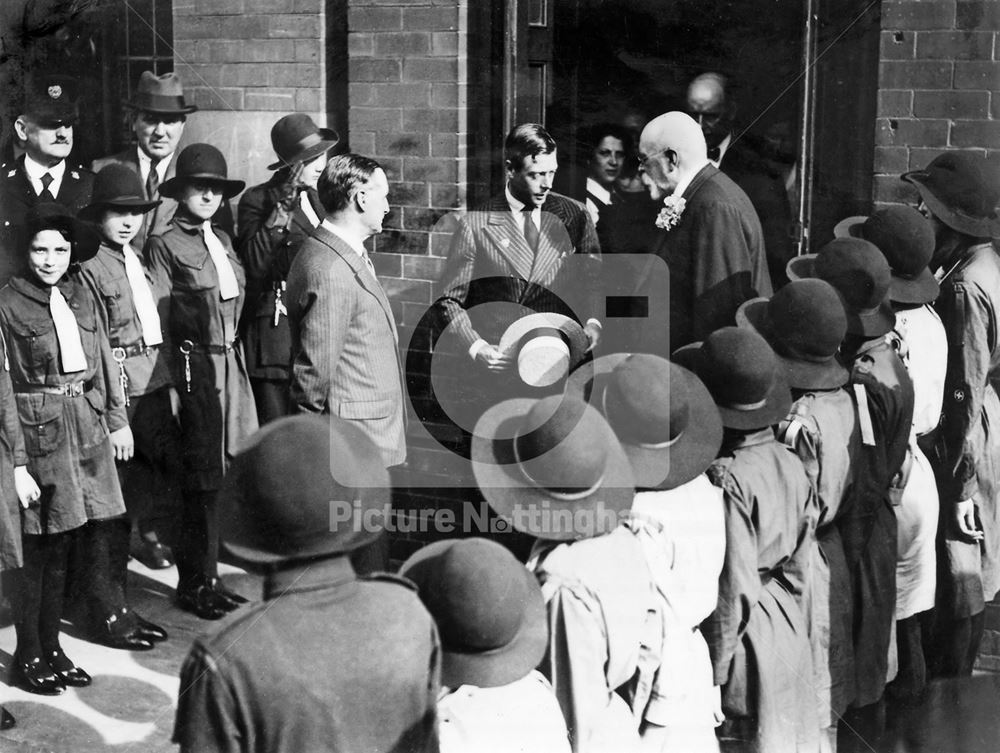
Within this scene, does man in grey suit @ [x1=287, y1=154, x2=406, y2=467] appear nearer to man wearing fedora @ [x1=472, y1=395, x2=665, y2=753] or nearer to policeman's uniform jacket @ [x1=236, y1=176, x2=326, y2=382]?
policeman's uniform jacket @ [x1=236, y1=176, x2=326, y2=382]

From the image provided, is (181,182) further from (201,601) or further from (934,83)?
(934,83)

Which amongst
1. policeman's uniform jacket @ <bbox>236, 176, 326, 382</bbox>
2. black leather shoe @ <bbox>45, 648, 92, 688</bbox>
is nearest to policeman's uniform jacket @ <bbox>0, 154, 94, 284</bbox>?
policeman's uniform jacket @ <bbox>236, 176, 326, 382</bbox>

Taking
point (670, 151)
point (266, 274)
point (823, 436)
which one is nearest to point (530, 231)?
point (670, 151)

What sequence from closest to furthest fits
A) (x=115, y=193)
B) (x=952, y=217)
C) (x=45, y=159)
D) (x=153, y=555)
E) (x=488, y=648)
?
(x=488, y=648)
(x=45, y=159)
(x=115, y=193)
(x=952, y=217)
(x=153, y=555)

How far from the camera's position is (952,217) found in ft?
15.6

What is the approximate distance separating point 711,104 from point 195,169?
2.12 m

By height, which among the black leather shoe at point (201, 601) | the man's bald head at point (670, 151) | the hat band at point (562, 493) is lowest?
the black leather shoe at point (201, 601)

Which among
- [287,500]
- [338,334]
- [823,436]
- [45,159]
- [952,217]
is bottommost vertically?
[823,436]

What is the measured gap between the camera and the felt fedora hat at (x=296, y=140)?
4.82m

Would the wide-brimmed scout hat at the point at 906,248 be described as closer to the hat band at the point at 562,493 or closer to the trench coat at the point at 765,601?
the trench coat at the point at 765,601

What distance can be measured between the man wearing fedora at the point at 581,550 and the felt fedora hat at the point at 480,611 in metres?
0.18

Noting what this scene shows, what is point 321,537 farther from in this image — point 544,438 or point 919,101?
point 919,101

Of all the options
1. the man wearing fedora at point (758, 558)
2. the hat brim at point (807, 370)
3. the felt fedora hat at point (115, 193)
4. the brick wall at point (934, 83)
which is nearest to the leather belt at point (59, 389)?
the felt fedora hat at point (115, 193)

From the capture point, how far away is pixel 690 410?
3.55m
